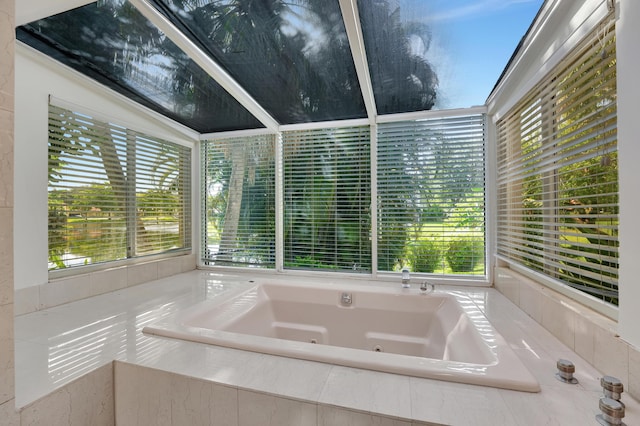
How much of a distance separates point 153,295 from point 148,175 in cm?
113

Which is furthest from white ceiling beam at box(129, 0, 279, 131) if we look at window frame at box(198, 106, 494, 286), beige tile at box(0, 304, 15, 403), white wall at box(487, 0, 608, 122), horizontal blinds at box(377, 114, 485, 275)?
white wall at box(487, 0, 608, 122)

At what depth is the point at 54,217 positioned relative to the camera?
1.86 m

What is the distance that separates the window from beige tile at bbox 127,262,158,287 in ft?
0.37

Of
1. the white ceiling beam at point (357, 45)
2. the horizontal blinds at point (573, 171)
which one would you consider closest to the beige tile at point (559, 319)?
the horizontal blinds at point (573, 171)

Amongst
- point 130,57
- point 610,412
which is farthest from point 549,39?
point 130,57

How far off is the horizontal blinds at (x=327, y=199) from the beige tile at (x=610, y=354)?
1667 millimetres

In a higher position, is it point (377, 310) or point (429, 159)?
point (429, 159)

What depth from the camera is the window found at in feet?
6.23

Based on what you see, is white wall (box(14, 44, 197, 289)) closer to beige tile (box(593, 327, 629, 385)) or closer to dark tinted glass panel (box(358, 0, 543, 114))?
dark tinted glass panel (box(358, 0, 543, 114))

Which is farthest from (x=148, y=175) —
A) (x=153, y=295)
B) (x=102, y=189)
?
(x=153, y=295)

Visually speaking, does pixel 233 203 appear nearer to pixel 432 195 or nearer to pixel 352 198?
pixel 352 198

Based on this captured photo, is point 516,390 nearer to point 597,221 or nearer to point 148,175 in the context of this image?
point 597,221

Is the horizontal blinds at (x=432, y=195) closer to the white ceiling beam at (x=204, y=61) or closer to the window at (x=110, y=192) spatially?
the white ceiling beam at (x=204, y=61)

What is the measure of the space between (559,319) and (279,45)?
2.13 m
